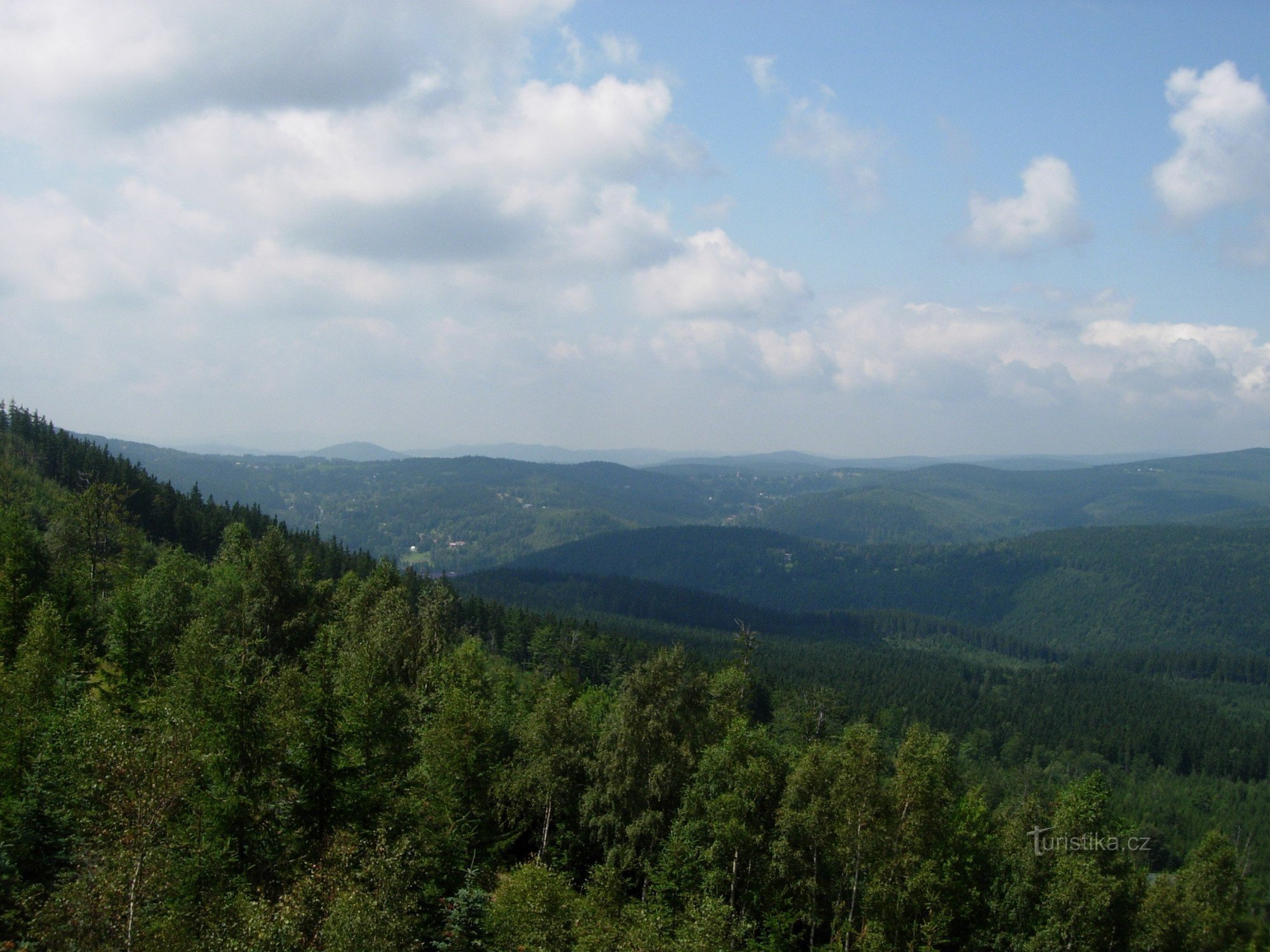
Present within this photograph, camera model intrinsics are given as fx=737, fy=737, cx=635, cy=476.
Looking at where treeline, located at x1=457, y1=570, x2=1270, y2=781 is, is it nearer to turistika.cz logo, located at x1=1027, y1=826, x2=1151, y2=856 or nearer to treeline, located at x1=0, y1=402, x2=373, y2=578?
treeline, located at x1=0, y1=402, x2=373, y2=578

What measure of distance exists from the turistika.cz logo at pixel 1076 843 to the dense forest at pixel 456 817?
107 millimetres

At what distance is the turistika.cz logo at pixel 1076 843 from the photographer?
33344 millimetres

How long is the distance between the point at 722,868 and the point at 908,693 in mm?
129632

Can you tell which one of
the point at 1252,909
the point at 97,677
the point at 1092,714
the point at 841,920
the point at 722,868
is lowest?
the point at 1092,714

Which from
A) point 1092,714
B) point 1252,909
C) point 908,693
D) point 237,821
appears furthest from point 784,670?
point 237,821

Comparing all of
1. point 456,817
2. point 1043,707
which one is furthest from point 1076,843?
point 1043,707

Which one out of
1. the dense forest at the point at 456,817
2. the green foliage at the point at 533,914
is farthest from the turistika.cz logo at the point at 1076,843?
the green foliage at the point at 533,914

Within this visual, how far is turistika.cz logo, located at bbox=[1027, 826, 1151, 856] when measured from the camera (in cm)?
3334

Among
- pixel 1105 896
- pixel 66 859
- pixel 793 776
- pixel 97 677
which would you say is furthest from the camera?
pixel 97 677

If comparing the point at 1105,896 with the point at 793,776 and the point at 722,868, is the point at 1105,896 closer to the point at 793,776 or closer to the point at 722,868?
the point at 793,776

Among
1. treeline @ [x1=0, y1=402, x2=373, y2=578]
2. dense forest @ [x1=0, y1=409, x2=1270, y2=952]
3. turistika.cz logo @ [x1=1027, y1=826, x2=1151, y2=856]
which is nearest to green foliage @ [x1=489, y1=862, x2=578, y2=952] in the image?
dense forest @ [x1=0, y1=409, x2=1270, y2=952]

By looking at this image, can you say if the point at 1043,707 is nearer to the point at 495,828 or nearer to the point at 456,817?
the point at 495,828

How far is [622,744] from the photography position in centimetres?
3444

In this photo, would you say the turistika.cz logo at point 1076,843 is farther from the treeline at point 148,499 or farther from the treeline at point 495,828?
the treeline at point 148,499
